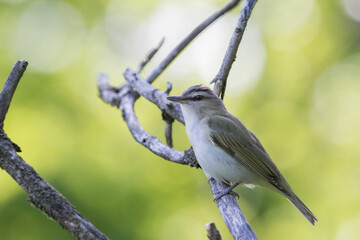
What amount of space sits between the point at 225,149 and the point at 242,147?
16 cm

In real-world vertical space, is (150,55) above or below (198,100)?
above

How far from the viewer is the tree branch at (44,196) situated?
219 cm

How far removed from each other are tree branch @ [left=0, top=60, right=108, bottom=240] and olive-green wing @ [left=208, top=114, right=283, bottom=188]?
1.67 meters

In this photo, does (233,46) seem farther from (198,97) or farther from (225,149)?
(225,149)

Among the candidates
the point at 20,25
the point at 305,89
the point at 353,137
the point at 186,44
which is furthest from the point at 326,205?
the point at 20,25

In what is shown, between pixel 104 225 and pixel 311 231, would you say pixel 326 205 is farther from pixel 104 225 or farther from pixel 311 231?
pixel 104 225

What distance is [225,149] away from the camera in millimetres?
3736

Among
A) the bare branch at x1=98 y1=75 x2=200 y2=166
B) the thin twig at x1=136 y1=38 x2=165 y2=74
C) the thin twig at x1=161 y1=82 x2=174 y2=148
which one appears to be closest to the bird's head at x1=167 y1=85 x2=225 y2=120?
Answer: the thin twig at x1=161 y1=82 x2=174 y2=148

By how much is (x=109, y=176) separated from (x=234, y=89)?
2.30m

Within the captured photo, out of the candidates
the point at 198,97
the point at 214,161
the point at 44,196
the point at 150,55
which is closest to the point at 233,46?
the point at 198,97

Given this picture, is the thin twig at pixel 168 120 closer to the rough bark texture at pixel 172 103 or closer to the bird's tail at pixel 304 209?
the rough bark texture at pixel 172 103

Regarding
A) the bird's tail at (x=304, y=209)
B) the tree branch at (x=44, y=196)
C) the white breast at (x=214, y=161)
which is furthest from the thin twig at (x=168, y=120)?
the tree branch at (x=44, y=196)

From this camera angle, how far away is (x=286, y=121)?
612 centimetres

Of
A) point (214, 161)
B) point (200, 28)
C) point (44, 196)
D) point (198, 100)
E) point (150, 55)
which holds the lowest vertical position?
point (44, 196)
